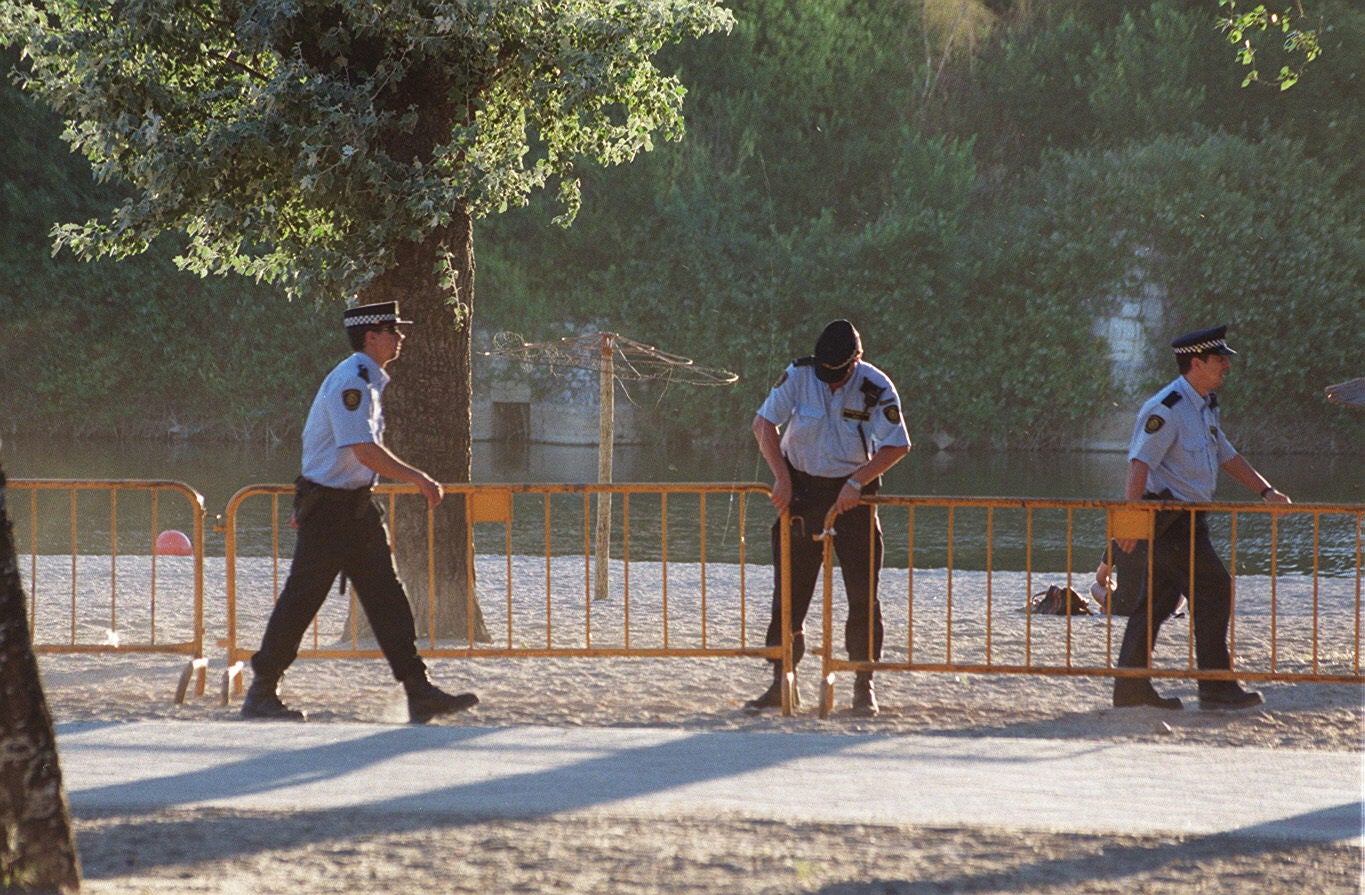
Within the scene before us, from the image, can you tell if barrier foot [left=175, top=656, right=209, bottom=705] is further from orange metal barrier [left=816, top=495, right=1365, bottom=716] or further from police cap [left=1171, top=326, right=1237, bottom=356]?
police cap [left=1171, top=326, right=1237, bottom=356]

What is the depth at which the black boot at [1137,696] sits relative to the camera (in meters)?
7.63

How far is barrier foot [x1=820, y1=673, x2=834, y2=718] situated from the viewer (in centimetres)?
731

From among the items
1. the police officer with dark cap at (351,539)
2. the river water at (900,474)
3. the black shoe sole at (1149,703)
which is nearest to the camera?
the police officer with dark cap at (351,539)

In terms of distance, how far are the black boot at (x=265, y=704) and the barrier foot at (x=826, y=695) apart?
2.35m

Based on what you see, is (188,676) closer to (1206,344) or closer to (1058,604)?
(1206,344)

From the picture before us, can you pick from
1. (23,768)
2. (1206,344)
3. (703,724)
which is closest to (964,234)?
(1206,344)

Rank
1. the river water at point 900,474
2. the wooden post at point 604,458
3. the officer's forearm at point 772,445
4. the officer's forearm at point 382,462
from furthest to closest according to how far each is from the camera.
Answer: the river water at point 900,474
the wooden post at point 604,458
the officer's forearm at point 772,445
the officer's forearm at point 382,462

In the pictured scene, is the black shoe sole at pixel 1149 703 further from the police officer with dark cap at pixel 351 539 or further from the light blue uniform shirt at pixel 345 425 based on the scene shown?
the light blue uniform shirt at pixel 345 425

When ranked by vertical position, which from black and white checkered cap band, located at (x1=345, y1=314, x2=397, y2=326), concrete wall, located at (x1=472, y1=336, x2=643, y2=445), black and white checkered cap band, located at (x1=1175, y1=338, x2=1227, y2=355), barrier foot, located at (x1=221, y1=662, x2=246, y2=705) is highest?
concrete wall, located at (x1=472, y1=336, x2=643, y2=445)

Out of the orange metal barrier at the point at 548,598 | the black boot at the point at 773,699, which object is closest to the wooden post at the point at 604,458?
the orange metal barrier at the point at 548,598

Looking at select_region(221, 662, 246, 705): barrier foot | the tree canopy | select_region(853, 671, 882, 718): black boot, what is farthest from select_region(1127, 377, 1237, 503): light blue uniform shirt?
select_region(221, 662, 246, 705): barrier foot

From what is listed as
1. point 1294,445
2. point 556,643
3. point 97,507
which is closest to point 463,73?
point 556,643

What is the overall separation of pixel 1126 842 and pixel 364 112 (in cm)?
637

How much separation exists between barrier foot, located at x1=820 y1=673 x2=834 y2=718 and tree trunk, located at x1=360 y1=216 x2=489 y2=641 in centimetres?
297
